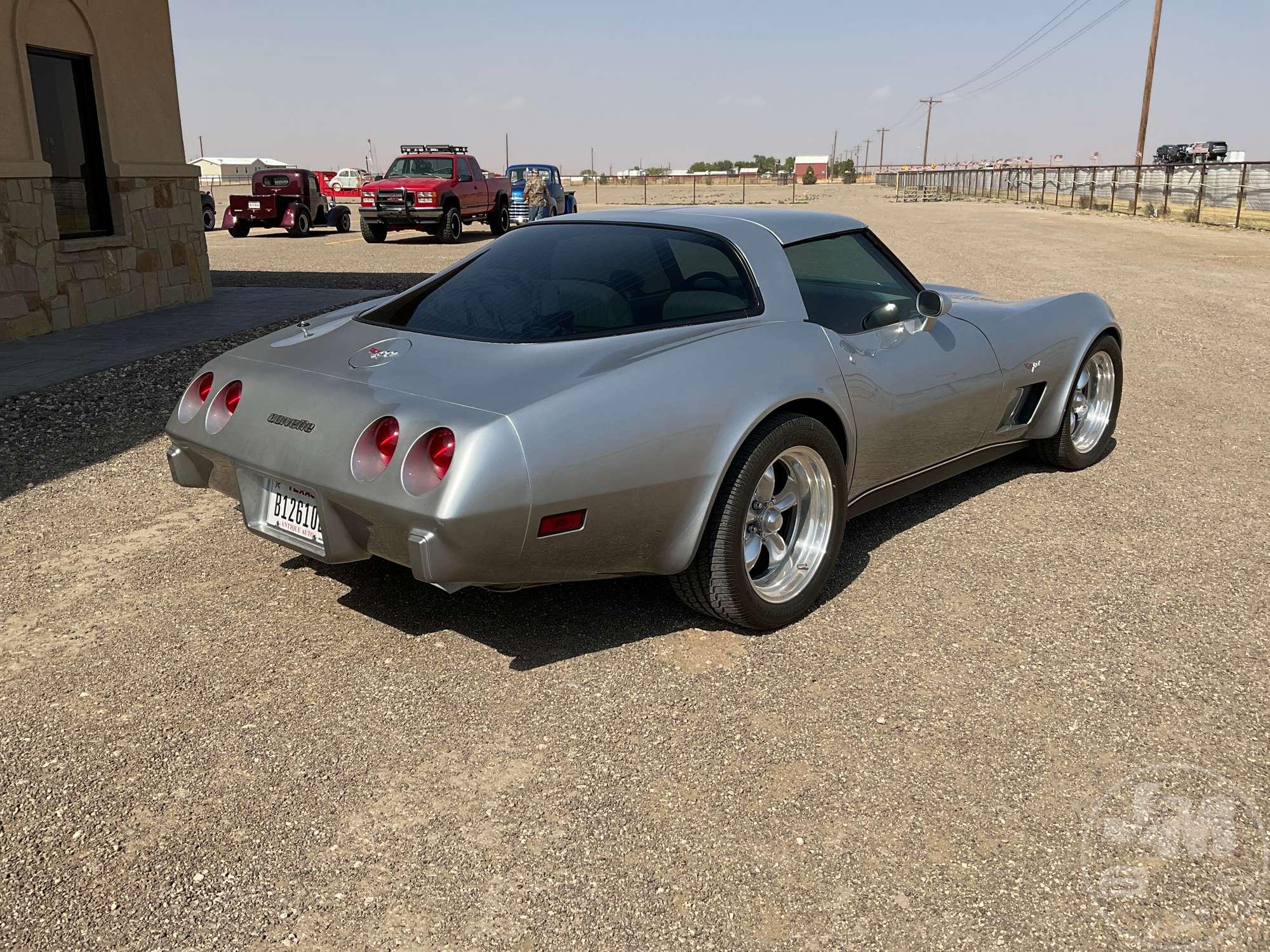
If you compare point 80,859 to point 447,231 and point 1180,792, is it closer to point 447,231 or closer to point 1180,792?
point 1180,792

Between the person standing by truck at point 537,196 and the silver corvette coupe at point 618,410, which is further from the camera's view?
the person standing by truck at point 537,196

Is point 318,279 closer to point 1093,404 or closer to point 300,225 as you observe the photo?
point 300,225

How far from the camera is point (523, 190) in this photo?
28438 millimetres

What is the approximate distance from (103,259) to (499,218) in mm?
16434

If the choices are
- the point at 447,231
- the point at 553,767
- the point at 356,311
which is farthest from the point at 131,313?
the point at 447,231

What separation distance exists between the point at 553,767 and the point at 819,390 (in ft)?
5.33

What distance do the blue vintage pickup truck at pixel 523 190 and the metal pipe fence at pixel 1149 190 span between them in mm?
15957

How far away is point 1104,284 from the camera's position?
14.4 meters

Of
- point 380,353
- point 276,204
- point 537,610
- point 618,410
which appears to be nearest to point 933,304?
point 618,410

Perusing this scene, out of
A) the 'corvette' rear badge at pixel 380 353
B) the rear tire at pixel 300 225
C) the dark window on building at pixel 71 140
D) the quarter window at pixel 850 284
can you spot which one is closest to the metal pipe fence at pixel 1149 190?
the rear tire at pixel 300 225

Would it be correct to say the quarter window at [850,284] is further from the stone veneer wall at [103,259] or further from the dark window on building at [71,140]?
the dark window on building at [71,140]

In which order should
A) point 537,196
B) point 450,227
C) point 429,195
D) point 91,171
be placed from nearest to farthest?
point 91,171, point 429,195, point 450,227, point 537,196

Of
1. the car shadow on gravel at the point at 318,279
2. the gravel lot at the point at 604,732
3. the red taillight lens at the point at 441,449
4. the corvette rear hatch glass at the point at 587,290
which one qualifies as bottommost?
the gravel lot at the point at 604,732

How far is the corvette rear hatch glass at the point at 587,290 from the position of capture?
3533 mm
